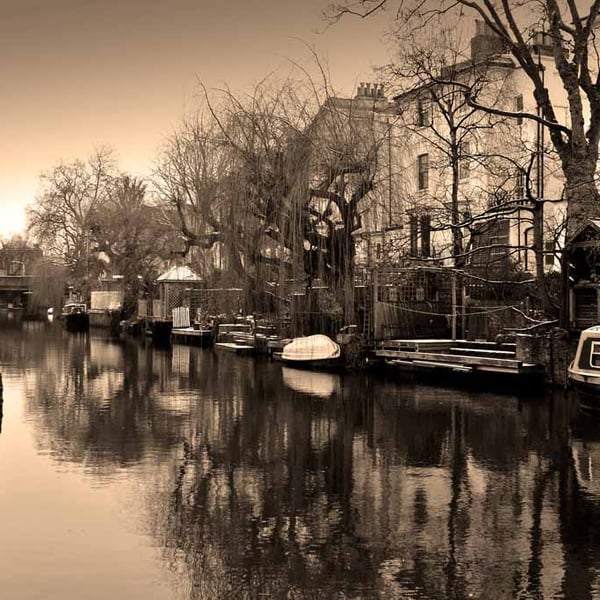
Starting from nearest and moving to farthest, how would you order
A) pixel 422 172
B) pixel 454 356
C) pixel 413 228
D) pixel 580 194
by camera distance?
pixel 580 194
pixel 454 356
pixel 413 228
pixel 422 172

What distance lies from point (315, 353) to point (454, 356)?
5.20 metres

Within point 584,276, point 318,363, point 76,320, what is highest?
point 584,276

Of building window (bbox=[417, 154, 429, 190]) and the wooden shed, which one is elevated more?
building window (bbox=[417, 154, 429, 190])

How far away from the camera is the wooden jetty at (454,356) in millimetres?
23609

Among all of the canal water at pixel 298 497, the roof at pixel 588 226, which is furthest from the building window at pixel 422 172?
the canal water at pixel 298 497

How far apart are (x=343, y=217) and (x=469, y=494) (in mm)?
20943

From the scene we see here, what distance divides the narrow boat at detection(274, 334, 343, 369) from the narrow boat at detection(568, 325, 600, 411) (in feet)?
38.8

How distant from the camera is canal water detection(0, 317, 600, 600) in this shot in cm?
767

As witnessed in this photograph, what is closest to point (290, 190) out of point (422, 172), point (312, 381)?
point (312, 381)

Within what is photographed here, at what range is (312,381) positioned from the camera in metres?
25.7

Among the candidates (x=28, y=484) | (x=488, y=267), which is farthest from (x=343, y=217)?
(x=28, y=484)

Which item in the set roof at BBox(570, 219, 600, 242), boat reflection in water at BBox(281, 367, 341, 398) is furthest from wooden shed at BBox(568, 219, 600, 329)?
boat reflection in water at BBox(281, 367, 341, 398)

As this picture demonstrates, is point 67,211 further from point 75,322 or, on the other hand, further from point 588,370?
point 588,370

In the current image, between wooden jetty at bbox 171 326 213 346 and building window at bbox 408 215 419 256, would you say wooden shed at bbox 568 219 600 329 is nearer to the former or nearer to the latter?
building window at bbox 408 215 419 256
